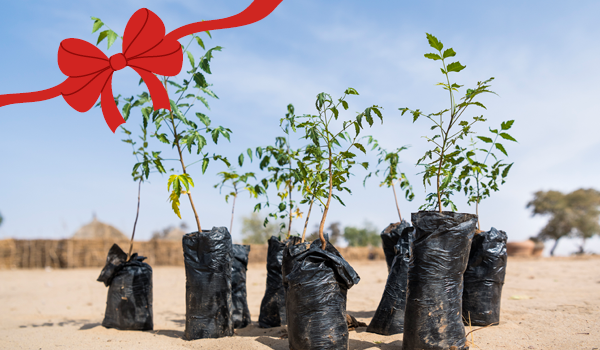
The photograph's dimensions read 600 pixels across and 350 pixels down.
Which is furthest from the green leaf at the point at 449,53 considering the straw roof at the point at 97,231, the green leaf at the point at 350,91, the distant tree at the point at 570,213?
the distant tree at the point at 570,213

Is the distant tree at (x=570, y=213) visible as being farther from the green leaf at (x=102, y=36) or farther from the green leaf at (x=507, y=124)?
the green leaf at (x=102, y=36)

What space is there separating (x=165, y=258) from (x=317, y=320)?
11.6 metres

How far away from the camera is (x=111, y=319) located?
3.65 metres

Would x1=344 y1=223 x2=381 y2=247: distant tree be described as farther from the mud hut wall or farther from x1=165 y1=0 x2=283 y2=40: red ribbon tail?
x1=165 y1=0 x2=283 y2=40: red ribbon tail

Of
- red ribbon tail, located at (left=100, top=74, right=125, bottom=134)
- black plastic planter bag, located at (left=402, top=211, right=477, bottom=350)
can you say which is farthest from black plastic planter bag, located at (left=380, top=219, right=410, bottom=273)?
red ribbon tail, located at (left=100, top=74, right=125, bottom=134)

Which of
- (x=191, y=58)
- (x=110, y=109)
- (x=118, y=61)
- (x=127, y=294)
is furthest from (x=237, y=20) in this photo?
(x=127, y=294)

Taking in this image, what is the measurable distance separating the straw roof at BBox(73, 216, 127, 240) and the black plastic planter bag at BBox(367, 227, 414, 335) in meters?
18.5

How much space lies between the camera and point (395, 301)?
3.04 m

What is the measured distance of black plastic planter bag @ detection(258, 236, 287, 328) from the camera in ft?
12.1

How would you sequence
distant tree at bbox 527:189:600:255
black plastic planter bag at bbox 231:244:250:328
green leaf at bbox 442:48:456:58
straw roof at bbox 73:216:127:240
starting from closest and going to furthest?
green leaf at bbox 442:48:456:58 → black plastic planter bag at bbox 231:244:250:328 → straw roof at bbox 73:216:127:240 → distant tree at bbox 527:189:600:255

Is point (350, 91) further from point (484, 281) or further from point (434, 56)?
point (484, 281)

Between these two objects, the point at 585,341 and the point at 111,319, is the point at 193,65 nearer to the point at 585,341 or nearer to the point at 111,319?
the point at 111,319

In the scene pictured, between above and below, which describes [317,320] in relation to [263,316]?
above

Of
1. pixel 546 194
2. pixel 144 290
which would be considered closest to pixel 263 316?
pixel 144 290
